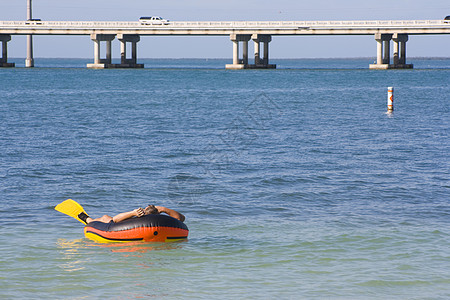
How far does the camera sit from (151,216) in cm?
1332

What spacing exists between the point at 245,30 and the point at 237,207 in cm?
11865

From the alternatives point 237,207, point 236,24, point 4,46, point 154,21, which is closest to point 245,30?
point 236,24

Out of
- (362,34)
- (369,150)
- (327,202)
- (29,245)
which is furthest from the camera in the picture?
(362,34)

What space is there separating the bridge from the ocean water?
285ft

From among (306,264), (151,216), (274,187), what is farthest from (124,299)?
(274,187)

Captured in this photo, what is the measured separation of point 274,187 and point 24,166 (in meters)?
9.47

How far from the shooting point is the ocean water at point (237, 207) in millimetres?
11719

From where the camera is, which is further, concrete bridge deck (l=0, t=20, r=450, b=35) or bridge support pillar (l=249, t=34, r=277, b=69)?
bridge support pillar (l=249, t=34, r=277, b=69)

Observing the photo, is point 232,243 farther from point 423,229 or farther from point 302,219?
point 423,229

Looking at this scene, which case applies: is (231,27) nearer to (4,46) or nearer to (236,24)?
(236,24)

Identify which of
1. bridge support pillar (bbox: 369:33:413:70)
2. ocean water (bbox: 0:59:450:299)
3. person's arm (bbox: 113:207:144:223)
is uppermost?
bridge support pillar (bbox: 369:33:413:70)

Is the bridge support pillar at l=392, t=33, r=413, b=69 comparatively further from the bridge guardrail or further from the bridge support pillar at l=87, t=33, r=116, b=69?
the bridge support pillar at l=87, t=33, r=116, b=69

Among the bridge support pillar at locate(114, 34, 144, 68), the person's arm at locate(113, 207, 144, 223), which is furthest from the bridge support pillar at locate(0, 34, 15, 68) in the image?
the person's arm at locate(113, 207, 144, 223)

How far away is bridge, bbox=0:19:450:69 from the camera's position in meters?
124
